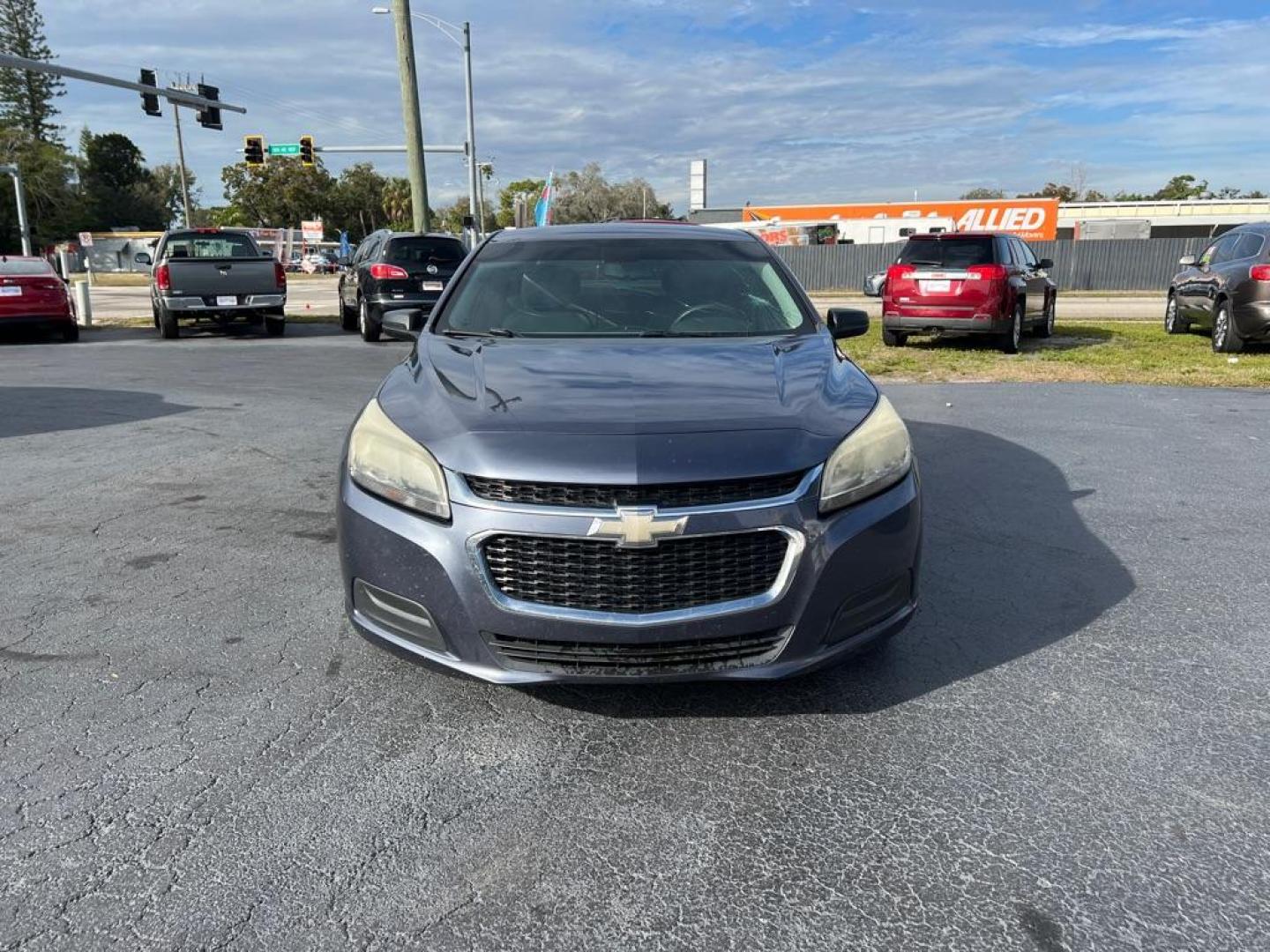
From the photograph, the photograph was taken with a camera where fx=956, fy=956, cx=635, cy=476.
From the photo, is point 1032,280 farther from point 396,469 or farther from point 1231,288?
point 396,469

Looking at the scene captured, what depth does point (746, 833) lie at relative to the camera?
8.25 ft

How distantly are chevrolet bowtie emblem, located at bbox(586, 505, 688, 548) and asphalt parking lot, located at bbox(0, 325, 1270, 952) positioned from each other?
0.70 metres

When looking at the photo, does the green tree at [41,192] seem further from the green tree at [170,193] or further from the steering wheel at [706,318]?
the steering wheel at [706,318]

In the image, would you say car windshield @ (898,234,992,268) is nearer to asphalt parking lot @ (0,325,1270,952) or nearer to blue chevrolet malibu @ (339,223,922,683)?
asphalt parking lot @ (0,325,1270,952)

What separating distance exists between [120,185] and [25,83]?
90.7 feet

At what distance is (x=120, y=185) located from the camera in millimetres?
107375

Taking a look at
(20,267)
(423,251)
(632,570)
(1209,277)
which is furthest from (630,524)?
(20,267)

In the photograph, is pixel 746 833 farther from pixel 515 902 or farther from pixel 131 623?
pixel 131 623

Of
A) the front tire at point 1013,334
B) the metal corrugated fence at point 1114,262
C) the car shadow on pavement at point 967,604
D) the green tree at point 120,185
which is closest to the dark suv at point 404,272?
the front tire at point 1013,334

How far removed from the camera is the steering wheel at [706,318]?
13.7ft

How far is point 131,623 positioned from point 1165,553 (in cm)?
471

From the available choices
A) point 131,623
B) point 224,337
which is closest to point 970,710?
point 131,623

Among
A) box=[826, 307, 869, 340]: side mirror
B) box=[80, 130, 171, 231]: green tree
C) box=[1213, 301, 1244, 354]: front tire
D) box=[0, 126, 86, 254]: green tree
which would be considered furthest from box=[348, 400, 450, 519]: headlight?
box=[80, 130, 171, 231]: green tree

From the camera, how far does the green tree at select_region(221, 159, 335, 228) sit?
84188mm
